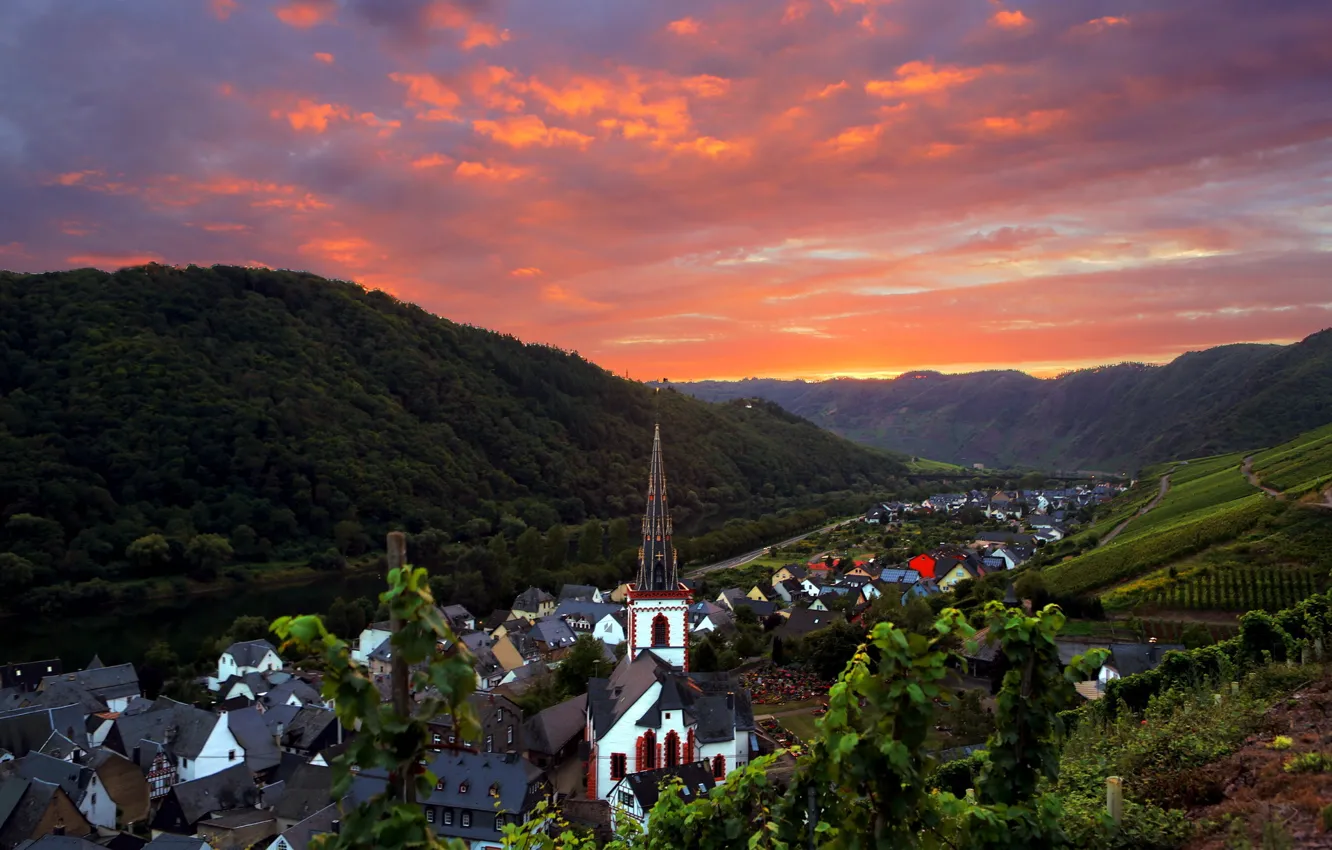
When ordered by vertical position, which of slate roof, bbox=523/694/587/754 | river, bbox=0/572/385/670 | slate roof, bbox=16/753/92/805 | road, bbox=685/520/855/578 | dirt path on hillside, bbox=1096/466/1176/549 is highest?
dirt path on hillside, bbox=1096/466/1176/549

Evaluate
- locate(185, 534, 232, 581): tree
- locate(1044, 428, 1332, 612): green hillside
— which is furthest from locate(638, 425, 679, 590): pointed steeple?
locate(185, 534, 232, 581): tree

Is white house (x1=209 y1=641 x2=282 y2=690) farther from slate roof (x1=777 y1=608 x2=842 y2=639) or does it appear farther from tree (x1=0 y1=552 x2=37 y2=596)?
tree (x1=0 y1=552 x2=37 y2=596)

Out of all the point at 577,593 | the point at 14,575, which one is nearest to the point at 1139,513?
the point at 577,593

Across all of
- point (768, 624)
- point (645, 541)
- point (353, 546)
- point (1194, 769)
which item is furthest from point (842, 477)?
point (1194, 769)

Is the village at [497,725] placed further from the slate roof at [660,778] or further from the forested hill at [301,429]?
the forested hill at [301,429]

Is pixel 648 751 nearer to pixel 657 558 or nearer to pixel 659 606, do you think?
pixel 659 606

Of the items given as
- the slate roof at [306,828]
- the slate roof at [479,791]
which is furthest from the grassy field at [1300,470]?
the slate roof at [306,828]
